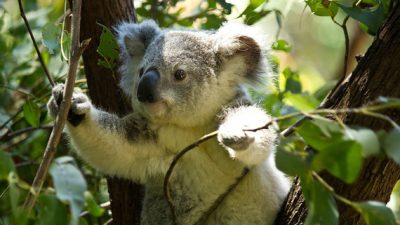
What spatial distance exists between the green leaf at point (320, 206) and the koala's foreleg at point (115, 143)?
4.63 feet

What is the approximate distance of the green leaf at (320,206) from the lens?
169 cm

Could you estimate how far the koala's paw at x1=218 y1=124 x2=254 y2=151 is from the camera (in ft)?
8.25

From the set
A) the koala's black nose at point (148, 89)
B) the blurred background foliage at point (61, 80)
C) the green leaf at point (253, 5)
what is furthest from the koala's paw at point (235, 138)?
the green leaf at point (253, 5)

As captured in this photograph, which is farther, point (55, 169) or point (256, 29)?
point (256, 29)

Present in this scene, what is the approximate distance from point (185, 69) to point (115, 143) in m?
0.49

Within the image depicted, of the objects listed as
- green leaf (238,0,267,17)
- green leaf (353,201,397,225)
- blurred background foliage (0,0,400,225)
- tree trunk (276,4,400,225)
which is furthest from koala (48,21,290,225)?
green leaf (353,201,397,225)

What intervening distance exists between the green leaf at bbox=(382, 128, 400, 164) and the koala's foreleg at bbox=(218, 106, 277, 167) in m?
0.81

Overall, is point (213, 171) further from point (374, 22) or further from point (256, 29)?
point (374, 22)

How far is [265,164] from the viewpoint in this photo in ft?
10.6

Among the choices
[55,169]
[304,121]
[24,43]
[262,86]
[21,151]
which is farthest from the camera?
[24,43]

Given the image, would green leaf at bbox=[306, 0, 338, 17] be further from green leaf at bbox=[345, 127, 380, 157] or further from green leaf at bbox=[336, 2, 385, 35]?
green leaf at bbox=[345, 127, 380, 157]

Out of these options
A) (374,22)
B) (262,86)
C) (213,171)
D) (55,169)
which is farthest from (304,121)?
(262,86)

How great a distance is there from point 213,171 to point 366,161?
0.87m

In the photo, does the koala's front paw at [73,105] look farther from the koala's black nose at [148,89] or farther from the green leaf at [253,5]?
the green leaf at [253,5]
